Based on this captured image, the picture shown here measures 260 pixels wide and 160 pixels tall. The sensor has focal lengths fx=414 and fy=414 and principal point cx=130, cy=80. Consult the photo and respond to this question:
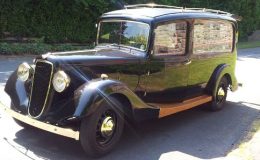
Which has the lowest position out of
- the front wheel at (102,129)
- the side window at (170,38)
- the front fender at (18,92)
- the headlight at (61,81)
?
the front wheel at (102,129)

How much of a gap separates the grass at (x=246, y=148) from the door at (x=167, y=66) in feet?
4.22

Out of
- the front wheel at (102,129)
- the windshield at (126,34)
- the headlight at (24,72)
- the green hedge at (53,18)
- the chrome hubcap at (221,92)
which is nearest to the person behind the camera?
the front wheel at (102,129)

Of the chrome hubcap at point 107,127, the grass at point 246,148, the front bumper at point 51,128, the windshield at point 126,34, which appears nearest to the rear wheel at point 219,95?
the grass at point 246,148

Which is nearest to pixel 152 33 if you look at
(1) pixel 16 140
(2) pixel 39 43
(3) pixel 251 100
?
(1) pixel 16 140

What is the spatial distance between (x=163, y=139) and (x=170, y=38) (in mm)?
1626

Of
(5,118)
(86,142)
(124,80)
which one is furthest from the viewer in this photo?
(5,118)

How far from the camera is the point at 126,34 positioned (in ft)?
21.5

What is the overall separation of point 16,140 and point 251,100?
18.8 ft

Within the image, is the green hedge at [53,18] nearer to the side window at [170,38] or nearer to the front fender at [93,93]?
the side window at [170,38]

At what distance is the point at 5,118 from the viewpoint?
21.7 ft

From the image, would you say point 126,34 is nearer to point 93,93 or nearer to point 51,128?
point 93,93

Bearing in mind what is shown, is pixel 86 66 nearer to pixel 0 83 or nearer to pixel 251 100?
pixel 0 83

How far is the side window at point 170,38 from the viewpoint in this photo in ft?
21.0

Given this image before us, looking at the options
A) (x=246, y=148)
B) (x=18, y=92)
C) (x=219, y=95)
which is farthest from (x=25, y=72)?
(x=219, y=95)
